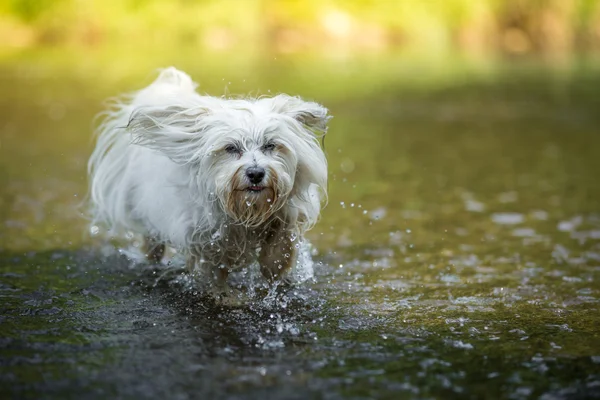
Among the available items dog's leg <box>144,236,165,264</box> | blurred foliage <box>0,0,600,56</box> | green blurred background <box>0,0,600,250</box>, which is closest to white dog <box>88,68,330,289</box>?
dog's leg <box>144,236,165,264</box>

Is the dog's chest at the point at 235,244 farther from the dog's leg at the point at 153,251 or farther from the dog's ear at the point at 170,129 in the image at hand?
the dog's leg at the point at 153,251

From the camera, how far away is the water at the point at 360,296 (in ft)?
13.9

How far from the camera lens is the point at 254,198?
5027mm

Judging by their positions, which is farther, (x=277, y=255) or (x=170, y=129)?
(x=277, y=255)

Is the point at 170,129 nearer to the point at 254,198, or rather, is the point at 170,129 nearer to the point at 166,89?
the point at 254,198

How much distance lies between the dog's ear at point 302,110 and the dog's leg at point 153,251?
1.84 meters

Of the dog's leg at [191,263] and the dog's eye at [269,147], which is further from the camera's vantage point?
the dog's leg at [191,263]

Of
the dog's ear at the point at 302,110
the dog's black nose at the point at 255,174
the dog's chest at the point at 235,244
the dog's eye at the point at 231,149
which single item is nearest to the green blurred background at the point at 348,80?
the dog's ear at the point at 302,110

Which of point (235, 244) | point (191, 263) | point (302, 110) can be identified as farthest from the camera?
point (191, 263)

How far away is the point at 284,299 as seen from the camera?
5719mm

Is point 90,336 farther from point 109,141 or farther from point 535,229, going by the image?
point 535,229

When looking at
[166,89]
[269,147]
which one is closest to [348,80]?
[166,89]

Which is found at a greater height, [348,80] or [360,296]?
[348,80]

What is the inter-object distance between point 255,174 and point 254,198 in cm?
19
